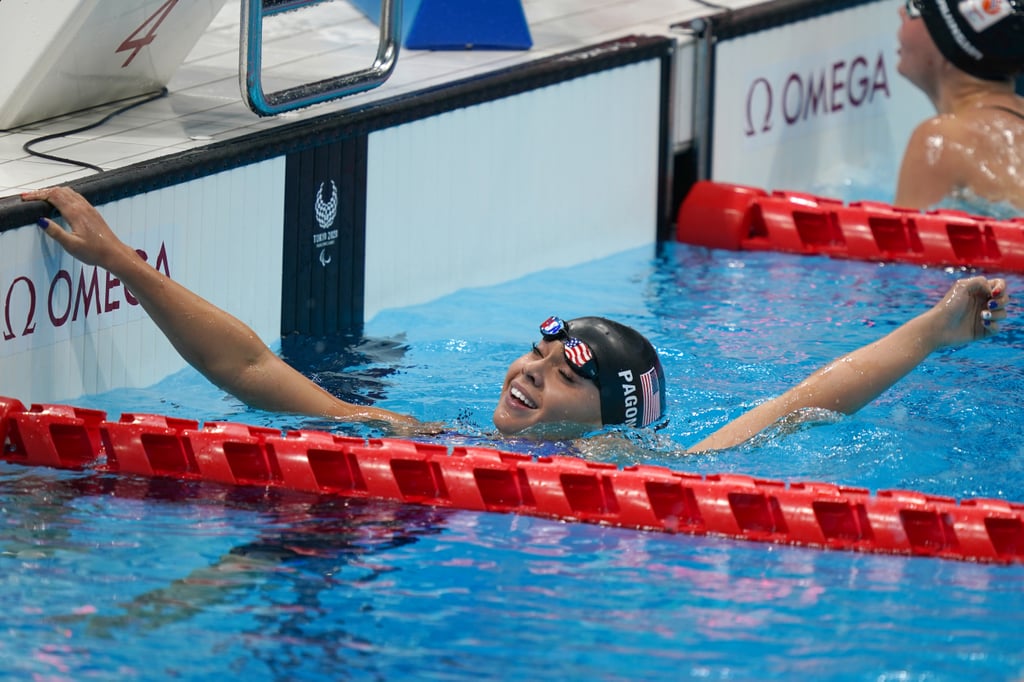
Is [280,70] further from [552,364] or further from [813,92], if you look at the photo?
[813,92]

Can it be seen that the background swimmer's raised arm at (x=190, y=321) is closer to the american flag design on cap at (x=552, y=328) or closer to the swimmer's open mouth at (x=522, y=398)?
the swimmer's open mouth at (x=522, y=398)

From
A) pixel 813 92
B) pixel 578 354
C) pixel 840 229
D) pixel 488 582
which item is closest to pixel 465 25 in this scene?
pixel 840 229

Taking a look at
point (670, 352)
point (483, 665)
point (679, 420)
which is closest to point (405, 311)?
point (670, 352)

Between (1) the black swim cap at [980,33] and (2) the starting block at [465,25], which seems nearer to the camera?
(2) the starting block at [465,25]

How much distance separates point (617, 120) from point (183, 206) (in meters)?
2.27

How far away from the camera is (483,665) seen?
2.85 metres

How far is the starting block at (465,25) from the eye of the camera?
6.20 meters

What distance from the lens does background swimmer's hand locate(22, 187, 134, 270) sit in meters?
3.96

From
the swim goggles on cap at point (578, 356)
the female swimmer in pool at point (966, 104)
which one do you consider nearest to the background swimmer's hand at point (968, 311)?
the swim goggles on cap at point (578, 356)

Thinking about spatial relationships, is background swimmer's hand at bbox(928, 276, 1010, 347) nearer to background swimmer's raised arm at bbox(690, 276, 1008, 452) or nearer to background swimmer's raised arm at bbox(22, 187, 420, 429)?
background swimmer's raised arm at bbox(690, 276, 1008, 452)

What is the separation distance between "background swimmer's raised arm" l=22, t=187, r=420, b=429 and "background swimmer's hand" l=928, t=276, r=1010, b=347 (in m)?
1.40

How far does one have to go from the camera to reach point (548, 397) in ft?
12.9

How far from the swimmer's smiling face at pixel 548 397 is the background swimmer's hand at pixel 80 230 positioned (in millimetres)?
959

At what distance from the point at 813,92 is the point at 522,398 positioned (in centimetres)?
391
